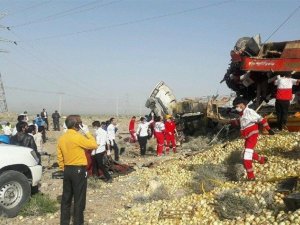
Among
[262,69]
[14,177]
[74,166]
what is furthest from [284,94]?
[14,177]

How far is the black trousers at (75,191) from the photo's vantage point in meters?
7.28

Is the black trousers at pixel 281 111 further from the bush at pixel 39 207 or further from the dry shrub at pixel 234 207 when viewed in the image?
the bush at pixel 39 207

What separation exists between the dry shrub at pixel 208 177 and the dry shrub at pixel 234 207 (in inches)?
55.9

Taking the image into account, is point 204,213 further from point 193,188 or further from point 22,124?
point 22,124

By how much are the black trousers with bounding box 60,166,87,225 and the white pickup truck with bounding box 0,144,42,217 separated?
70.1 inches

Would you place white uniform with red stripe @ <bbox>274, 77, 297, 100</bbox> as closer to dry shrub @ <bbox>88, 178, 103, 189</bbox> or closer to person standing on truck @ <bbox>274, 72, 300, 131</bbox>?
person standing on truck @ <bbox>274, 72, 300, 131</bbox>

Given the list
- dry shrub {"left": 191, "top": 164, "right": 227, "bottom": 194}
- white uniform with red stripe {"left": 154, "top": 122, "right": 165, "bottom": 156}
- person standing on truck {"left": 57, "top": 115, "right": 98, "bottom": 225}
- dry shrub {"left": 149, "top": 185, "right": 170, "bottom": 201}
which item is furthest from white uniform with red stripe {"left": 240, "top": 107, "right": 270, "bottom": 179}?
white uniform with red stripe {"left": 154, "top": 122, "right": 165, "bottom": 156}

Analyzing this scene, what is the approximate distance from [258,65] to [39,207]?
8.55 metres

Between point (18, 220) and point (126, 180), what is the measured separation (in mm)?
4274

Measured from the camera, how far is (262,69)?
13961 mm

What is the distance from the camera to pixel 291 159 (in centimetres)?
1001

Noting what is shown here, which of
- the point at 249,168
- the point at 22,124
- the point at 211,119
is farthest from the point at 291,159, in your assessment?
the point at 211,119

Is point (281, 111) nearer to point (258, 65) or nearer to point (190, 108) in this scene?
point (258, 65)

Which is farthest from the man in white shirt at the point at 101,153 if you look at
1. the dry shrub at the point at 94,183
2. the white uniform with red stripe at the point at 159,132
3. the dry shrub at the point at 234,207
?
the white uniform with red stripe at the point at 159,132
